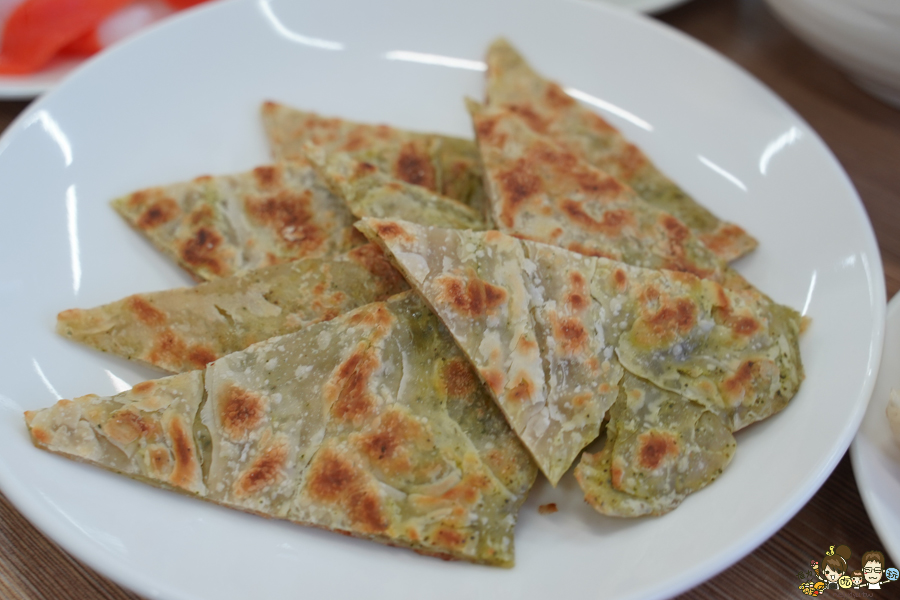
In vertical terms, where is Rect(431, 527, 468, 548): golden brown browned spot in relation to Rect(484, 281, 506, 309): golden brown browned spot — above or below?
below

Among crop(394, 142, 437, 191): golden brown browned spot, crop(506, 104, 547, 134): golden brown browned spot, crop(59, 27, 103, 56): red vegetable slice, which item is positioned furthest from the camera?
crop(59, 27, 103, 56): red vegetable slice

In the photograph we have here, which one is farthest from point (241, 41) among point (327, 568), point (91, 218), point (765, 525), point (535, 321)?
point (765, 525)

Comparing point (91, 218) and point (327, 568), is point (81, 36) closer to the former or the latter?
point (91, 218)

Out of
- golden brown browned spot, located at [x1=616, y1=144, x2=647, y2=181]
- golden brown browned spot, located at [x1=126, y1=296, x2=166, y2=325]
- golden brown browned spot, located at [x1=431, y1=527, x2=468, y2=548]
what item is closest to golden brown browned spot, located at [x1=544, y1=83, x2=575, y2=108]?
golden brown browned spot, located at [x1=616, y1=144, x2=647, y2=181]

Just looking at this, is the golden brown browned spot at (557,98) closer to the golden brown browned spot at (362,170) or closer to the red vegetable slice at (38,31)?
the golden brown browned spot at (362,170)

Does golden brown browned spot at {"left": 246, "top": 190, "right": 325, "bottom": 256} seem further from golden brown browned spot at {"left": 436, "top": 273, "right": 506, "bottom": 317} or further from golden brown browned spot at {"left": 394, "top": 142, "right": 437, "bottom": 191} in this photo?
golden brown browned spot at {"left": 436, "top": 273, "right": 506, "bottom": 317}

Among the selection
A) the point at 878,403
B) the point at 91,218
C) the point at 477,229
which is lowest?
the point at 878,403
